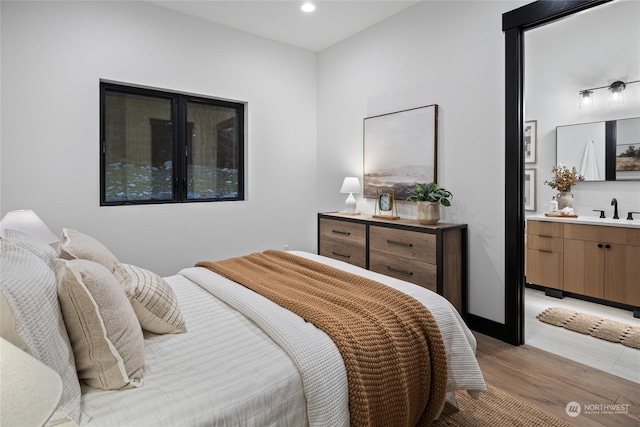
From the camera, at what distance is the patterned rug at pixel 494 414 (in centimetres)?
180

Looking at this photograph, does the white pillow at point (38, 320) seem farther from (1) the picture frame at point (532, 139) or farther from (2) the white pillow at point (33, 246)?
(1) the picture frame at point (532, 139)

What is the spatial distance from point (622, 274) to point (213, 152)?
13.7ft

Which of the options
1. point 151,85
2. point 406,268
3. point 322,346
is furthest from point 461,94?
point 151,85

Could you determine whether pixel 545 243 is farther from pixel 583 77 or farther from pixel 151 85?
pixel 151 85

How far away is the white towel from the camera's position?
379cm

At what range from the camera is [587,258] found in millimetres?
3521

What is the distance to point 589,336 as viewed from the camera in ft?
9.28

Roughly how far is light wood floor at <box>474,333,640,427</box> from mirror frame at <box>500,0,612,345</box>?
0.26 metres

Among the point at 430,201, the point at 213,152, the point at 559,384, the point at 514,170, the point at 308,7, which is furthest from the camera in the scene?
the point at 213,152

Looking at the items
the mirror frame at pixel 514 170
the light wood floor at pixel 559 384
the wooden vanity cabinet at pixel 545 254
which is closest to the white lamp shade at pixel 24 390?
the light wood floor at pixel 559 384

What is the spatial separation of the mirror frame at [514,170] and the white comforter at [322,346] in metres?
1.14

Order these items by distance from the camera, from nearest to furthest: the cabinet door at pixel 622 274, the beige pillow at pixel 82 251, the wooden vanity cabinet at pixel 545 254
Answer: the beige pillow at pixel 82 251, the cabinet door at pixel 622 274, the wooden vanity cabinet at pixel 545 254

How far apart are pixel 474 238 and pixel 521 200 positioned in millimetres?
486

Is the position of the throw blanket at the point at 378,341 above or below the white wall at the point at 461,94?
below
